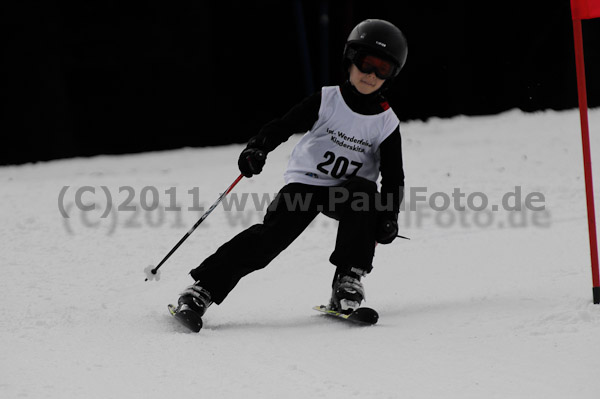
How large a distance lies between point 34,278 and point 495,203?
305 cm

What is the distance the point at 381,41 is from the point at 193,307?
129cm

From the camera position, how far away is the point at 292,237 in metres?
3.00

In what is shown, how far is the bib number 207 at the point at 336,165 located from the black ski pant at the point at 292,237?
0.08 metres

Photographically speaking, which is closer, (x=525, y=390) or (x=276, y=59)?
(x=525, y=390)

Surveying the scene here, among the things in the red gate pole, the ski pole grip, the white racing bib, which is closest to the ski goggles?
the white racing bib

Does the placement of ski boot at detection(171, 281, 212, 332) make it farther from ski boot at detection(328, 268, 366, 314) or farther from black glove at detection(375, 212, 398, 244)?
black glove at detection(375, 212, 398, 244)

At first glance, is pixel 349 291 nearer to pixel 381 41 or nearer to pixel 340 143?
pixel 340 143

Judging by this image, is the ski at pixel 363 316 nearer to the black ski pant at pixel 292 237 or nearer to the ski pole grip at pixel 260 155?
the black ski pant at pixel 292 237

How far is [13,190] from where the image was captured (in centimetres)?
558

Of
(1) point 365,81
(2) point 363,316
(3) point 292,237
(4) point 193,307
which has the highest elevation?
(1) point 365,81

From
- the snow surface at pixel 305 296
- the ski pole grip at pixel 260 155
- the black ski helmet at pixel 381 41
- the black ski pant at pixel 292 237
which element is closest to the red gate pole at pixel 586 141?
the snow surface at pixel 305 296

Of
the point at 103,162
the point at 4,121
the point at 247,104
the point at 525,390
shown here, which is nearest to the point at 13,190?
the point at 103,162

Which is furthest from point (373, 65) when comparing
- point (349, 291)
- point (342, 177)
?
point (349, 291)

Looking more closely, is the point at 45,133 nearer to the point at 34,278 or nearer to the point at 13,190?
the point at 13,190
